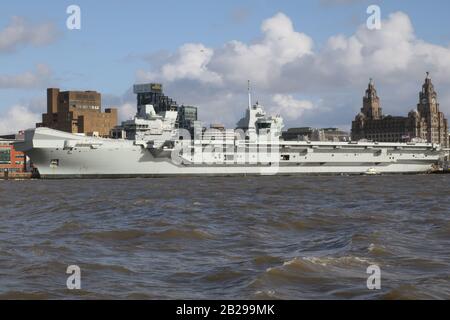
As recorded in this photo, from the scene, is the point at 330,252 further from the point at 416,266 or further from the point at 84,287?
the point at 84,287

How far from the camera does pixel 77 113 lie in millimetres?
140500

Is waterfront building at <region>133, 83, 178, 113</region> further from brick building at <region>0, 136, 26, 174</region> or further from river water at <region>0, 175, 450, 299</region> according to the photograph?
river water at <region>0, 175, 450, 299</region>

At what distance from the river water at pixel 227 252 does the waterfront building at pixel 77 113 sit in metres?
112

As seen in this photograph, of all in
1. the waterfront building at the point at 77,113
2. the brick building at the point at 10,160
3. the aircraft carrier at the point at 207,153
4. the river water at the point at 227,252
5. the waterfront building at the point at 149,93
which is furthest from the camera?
the waterfront building at the point at 77,113

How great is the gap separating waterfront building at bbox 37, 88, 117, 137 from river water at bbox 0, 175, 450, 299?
112 metres

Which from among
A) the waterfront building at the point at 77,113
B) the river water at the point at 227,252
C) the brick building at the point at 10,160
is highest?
the waterfront building at the point at 77,113

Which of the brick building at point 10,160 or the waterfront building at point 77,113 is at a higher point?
the waterfront building at point 77,113

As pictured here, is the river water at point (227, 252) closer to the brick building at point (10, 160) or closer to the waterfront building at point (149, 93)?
the brick building at point (10, 160)

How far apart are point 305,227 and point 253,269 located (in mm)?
7528

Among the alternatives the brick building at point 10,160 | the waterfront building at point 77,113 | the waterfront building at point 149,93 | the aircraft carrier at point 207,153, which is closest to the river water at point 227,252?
the aircraft carrier at point 207,153

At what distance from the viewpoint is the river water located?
12.1 metres

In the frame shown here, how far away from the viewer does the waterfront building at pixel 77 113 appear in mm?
137750

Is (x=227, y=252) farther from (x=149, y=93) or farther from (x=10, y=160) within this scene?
(x=149, y=93)

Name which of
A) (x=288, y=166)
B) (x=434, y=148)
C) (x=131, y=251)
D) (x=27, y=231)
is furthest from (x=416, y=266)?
(x=434, y=148)
